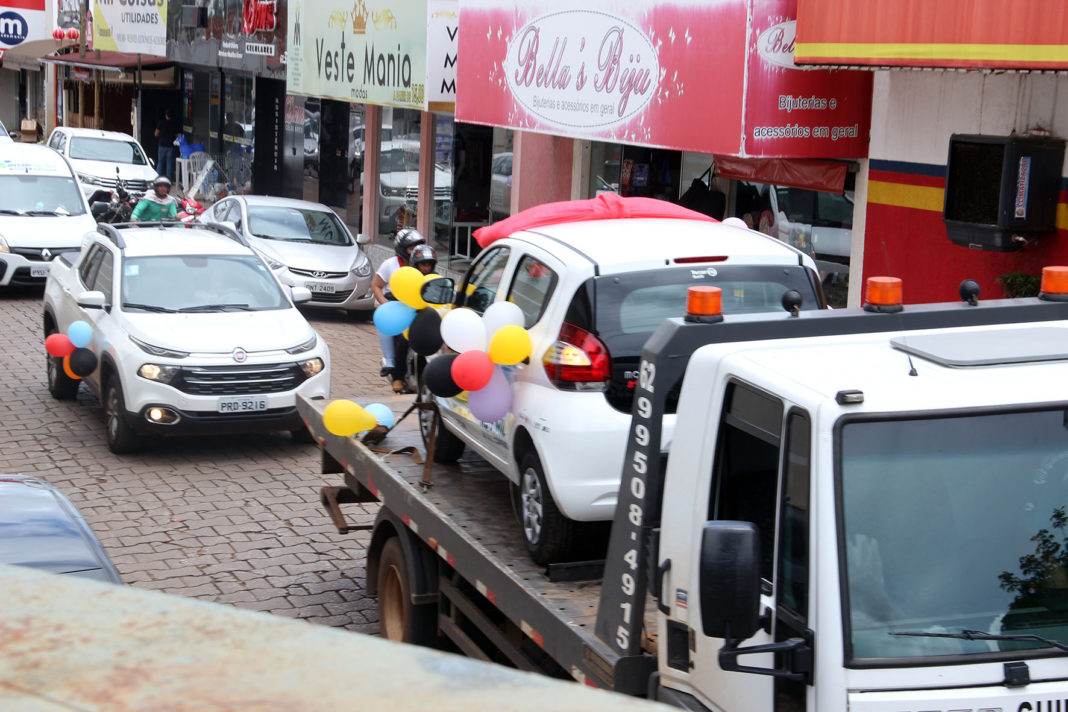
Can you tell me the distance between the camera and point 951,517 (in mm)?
3604

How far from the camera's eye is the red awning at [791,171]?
12.0 metres

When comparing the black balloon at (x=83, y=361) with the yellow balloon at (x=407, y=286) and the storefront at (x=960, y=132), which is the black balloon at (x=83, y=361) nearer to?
the yellow balloon at (x=407, y=286)

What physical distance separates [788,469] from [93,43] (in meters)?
37.2

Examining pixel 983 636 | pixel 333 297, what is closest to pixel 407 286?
pixel 983 636

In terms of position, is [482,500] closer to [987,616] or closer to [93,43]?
[987,616]

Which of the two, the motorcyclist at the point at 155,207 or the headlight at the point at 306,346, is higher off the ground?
the motorcyclist at the point at 155,207

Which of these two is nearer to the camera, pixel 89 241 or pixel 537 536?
pixel 537 536

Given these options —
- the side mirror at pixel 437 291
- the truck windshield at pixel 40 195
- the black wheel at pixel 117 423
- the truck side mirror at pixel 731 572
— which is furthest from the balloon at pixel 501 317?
the truck windshield at pixel 40 195

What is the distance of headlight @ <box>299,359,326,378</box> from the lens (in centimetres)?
1216

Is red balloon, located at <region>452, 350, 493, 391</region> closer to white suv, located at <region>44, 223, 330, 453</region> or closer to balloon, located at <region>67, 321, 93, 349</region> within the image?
white suv, located at <region>44, 223, 330, 453</region>

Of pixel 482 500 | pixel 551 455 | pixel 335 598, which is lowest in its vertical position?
pixel 335 598

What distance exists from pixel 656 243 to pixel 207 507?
580 cm

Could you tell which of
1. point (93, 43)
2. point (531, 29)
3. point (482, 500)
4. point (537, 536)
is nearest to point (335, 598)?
point (482, 500)

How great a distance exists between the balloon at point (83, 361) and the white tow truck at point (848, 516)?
28.6ft
